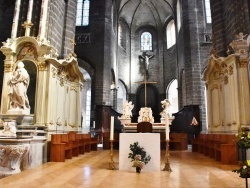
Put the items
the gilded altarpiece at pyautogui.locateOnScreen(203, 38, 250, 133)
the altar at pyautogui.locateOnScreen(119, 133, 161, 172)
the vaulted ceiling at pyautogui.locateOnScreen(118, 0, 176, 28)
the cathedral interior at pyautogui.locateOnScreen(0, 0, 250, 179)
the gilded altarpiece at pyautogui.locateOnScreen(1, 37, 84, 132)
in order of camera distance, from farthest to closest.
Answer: the vaulted ceiling at pyautogui.locateOnScreen(118, 0, 176, 28), the cathedral interior at pyautogui.locateOnScreen(0, 0, 250, 179), the gilded altarpiece at pyautogui.locateOnScreen(1, 37, 84, 132), the gilded altarpiece at pyautogui.locateOnScreen(203, 38, 250, 133), the altar at pyautogui.locateOnScreen(119, 133, 161, 172)

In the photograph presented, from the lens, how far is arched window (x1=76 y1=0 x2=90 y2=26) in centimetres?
1903

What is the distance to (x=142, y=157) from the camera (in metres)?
5.36

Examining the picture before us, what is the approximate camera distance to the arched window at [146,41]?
82.2ft

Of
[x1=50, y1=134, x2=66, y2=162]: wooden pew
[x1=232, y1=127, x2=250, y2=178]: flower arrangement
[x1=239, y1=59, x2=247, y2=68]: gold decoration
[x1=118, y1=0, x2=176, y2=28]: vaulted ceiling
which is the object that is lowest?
[x1=50, y1=134, x2=66, y2=162]: wooden pew

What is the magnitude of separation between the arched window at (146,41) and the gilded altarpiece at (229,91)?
15463 mm

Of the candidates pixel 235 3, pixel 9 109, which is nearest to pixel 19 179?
pixel 9 109

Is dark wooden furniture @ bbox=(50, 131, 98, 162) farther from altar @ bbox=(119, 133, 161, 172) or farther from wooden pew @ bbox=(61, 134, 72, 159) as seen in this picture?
altar @ bbox=(119, 133, 161, 172)

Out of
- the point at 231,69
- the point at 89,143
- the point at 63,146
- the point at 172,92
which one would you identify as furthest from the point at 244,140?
the point at 172,92

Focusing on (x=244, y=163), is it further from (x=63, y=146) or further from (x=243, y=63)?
(x=63, y=146)

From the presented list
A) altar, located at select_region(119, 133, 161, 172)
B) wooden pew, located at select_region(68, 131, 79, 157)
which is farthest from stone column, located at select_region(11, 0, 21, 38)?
altar, located at select_region(119, 133, 161, 172)

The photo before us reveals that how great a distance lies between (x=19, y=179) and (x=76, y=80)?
6.31 meters

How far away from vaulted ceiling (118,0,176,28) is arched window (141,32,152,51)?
1139 millimetres

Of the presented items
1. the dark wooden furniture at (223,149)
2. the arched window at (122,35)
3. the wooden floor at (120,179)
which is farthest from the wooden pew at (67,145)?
the arched window at (122,35)

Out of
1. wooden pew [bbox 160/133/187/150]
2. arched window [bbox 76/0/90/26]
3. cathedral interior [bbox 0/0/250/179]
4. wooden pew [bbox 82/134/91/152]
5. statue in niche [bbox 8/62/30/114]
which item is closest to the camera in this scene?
statue in niche [bbox 8/62/30/114]
